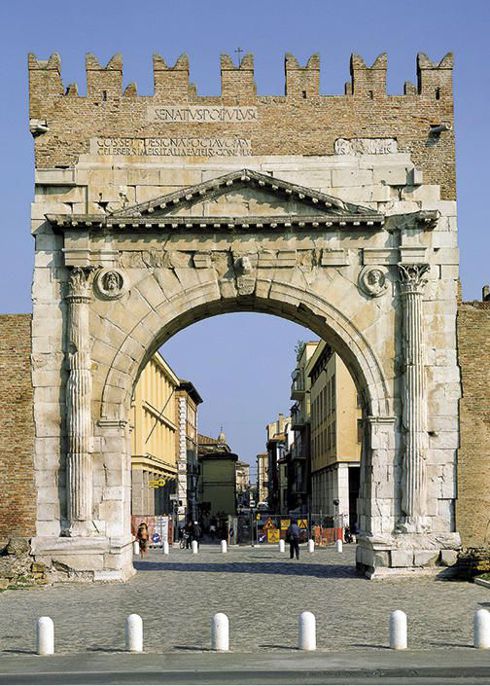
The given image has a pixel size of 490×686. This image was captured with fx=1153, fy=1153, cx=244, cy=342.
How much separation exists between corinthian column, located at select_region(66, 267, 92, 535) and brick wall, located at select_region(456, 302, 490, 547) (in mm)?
8296

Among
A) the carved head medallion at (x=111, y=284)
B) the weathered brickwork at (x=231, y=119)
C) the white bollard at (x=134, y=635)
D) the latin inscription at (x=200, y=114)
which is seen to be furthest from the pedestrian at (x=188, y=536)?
the white bollard at (x=134, y=635)

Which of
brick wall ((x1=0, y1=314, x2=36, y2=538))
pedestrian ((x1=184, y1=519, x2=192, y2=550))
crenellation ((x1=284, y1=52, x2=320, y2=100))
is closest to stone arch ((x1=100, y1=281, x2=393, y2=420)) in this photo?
brick wall ((x1=0, y1=314, x2=36, y2=538))

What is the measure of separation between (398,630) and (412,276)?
42.4ft

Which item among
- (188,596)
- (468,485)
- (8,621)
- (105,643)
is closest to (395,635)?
(105,643)

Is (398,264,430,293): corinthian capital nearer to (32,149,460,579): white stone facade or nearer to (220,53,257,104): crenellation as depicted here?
(32,149,460,579): white stone facade

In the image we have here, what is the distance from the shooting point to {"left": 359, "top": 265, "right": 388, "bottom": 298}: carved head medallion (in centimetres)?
2608

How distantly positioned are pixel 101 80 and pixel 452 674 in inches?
710

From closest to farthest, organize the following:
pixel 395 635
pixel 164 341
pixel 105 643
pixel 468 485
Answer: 1. pixel 395 635
2. pixel 105 643
3. pixel 468 485
4. pixel 164 341

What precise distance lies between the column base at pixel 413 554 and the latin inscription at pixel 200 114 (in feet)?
33.1

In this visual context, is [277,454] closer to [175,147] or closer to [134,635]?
[175,147]

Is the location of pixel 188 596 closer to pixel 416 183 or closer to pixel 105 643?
pixel 105 643

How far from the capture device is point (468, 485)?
2581 cm

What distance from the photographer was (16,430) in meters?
26.0

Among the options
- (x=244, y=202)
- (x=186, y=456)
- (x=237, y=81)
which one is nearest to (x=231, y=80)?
(x=237, y=81)
